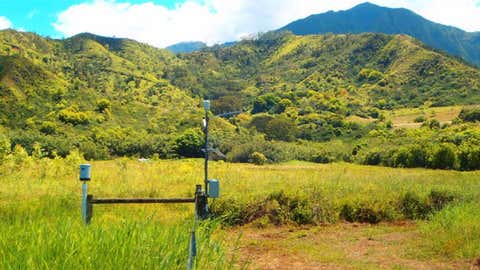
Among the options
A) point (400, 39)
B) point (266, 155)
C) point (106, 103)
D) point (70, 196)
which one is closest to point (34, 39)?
point (106, 103)

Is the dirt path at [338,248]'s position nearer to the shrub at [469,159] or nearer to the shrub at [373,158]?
the shrub at [469,159]

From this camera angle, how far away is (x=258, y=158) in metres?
67.6

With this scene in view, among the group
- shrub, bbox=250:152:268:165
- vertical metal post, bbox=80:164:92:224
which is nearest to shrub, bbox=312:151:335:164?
shrub, bbox=250:152:268:165

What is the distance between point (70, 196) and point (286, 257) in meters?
6.12

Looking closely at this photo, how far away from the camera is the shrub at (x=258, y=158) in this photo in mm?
67062

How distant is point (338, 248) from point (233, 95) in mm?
140288

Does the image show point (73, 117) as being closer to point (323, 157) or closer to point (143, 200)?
point (323, 157)

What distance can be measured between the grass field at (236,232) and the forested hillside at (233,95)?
28280mm

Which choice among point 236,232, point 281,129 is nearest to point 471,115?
→ point 281,129

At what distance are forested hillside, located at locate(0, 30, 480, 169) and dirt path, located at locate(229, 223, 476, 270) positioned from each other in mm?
31277

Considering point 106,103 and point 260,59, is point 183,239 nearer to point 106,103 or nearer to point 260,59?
point 106,103

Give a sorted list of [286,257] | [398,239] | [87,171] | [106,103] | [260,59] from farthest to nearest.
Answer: [260,59], [106,103], [398,239], [286,257], [87,171]

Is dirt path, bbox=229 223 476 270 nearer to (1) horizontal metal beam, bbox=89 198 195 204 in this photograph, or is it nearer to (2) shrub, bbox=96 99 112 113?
(1) horizontal metal beam, bbox=89 198 195 204

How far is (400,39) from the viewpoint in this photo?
15362 centimetres
